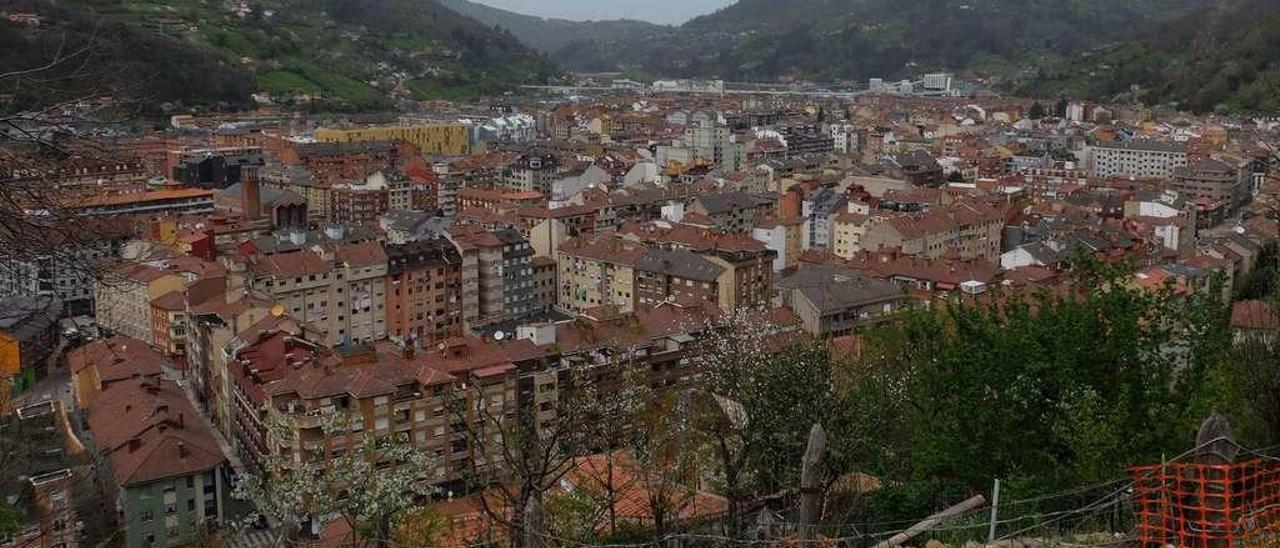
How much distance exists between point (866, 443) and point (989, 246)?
17533mm

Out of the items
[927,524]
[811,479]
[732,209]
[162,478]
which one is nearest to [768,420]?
[927,524]

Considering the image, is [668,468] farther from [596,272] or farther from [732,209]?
[732,209]

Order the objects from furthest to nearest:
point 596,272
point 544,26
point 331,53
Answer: point 544,26
point 331,53
point 596,272

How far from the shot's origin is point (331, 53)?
2035 inches

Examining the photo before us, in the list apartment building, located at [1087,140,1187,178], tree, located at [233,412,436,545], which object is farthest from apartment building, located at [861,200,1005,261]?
tree, located at [233,412,436,545]

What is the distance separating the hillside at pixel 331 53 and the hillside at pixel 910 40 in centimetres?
1749

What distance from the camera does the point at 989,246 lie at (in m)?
22.4

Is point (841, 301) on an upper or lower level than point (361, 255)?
lower

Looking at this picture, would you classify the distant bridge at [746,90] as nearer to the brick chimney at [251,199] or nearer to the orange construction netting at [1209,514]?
the brick chimney at [251,199]

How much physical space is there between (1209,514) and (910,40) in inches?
3031

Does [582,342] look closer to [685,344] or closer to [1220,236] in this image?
[685,344]

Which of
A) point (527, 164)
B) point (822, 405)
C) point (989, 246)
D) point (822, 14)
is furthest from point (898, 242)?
point (822, 14)

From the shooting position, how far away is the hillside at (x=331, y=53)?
4075cm

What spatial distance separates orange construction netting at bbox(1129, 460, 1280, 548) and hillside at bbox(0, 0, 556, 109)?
27.9 meters
